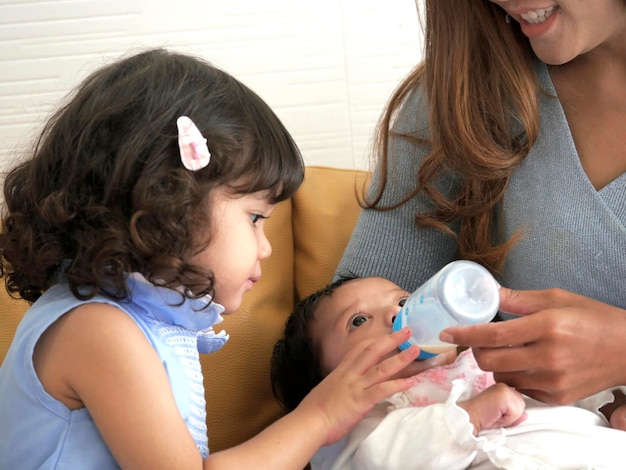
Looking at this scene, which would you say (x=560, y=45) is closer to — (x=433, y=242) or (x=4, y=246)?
(x=433, y=242)

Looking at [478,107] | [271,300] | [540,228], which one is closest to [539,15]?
[478,107]

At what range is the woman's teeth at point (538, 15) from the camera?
4.53 ft

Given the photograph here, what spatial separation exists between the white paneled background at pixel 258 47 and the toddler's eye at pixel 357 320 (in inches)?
32.8

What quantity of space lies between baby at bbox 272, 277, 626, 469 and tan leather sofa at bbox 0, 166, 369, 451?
23 cm

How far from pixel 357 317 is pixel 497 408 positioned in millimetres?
326

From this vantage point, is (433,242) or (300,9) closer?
(433,242)

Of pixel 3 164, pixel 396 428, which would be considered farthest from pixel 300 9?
pixel 396 428

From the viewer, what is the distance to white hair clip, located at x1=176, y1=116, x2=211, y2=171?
1.18 m

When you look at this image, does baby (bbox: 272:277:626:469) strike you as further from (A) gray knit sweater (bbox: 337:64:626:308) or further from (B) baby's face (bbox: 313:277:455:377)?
(A) gray knit sweater (bbox: 337:64:626:308)

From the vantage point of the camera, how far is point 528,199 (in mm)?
1503

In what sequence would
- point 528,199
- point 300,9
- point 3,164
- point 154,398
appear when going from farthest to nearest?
1. point 3,164
2. point 300,9
3. point 528,199
4. point 154,398

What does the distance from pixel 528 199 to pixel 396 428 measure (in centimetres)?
46

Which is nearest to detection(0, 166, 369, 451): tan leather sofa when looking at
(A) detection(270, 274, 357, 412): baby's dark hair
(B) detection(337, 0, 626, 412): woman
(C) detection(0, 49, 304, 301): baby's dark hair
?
(A) detection(270, 274, 357, 412): baby's dark hair

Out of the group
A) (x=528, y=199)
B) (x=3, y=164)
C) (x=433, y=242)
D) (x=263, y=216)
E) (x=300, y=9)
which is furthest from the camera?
(x=3, y=164)
